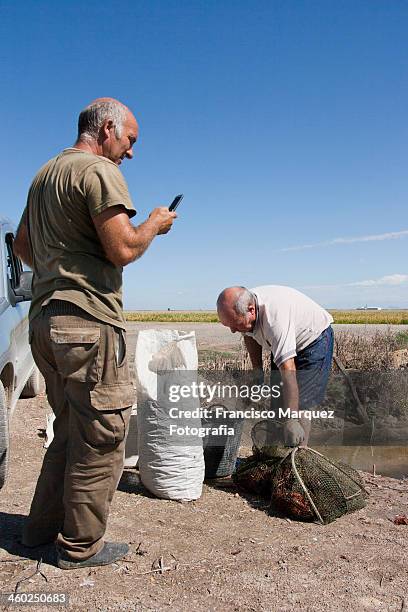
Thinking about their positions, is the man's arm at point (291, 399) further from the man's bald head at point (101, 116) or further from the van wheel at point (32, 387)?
the van wheel at point (32, 387)

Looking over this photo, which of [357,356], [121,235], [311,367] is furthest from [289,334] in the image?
[357,356]

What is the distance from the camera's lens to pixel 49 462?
9.96 ft

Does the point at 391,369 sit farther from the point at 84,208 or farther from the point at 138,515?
the point at 84,208

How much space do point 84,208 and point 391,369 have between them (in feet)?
22.2

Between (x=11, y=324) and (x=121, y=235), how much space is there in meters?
2.53

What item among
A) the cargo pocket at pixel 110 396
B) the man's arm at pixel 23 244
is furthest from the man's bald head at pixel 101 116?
the cargo pocket at pixel 110 396

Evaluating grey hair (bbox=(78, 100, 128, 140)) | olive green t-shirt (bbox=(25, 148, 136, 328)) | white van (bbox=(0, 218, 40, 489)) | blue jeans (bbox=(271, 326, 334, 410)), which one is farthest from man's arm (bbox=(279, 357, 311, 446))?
grey hair (bbox=(78, 100, 128, 140))

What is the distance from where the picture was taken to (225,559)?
318 centimetres

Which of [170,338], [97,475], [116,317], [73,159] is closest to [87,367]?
[116,317]

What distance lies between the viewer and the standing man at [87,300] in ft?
8.64

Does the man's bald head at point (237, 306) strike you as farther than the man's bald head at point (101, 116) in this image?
Yes

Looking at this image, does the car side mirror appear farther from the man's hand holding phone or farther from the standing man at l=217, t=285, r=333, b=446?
the man's hand holding phone

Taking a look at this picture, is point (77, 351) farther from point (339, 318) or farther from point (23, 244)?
point (339, 318)

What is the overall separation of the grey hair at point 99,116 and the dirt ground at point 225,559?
214 cm
